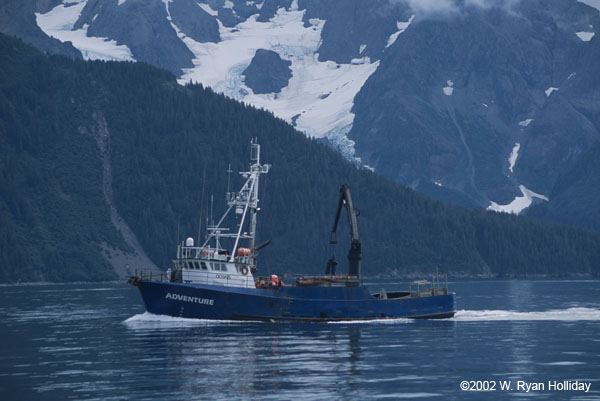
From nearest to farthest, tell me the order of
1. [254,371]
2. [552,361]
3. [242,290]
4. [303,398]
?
1. [303,398]
2. [254,371]
3. [552,361]
4. [242,290]

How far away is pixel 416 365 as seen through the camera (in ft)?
211

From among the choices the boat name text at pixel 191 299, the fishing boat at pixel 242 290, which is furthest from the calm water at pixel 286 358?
the boat name text at pixel 191 299

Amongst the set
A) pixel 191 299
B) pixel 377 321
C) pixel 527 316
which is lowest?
pixel 377 321

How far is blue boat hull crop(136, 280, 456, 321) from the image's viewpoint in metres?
90.2

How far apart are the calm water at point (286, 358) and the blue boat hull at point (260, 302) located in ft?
3.88

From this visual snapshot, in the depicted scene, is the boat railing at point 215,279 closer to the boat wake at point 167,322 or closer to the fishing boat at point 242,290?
the fishing boat at point 242,290

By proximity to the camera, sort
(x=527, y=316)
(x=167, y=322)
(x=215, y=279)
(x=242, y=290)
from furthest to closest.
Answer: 1. (x=527, y=316)
2. (x=167, y=322)
3. (x=215, y=279)
4. (x=242, y=290)

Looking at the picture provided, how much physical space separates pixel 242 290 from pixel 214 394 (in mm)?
38000

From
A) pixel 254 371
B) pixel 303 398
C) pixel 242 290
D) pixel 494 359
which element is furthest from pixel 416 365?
pixel 242 290

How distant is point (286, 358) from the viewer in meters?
66.6

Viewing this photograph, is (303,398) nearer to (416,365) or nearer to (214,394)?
(214,394)

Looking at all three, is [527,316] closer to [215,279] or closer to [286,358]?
[215,279]

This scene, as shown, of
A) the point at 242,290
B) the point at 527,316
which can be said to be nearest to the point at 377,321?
the point at 242,290

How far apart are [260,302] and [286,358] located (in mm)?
24741
